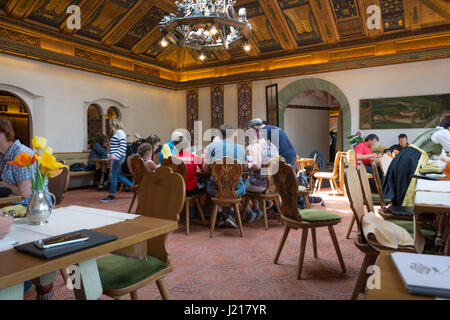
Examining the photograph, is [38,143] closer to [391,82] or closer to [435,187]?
[435,187]

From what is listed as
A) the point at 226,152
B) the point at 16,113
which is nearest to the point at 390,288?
the point at 226,152

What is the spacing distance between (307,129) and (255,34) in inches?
190

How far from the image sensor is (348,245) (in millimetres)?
3439

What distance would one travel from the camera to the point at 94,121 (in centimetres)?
934

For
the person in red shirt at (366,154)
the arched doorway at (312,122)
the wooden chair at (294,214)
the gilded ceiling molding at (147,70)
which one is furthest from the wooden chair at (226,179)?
the arched doorway at (312,122)

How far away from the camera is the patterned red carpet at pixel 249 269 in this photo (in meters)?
2.30

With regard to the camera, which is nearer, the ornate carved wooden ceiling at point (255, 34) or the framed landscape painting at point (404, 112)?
the ornate carved wooden ceiling at point (255, 34)

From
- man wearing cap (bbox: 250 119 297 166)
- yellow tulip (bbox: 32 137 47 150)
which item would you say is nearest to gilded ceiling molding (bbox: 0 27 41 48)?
man wearing cap (bbox: 250 119 297 166)

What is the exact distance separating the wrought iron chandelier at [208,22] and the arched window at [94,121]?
15.4 ft

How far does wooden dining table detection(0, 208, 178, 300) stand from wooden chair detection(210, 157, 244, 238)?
2.06 metres

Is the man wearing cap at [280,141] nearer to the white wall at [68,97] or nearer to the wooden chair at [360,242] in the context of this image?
the wooden chair at [360,242]
